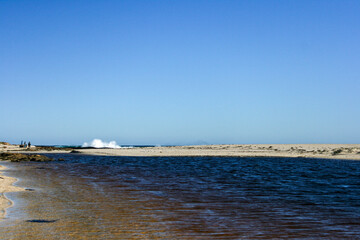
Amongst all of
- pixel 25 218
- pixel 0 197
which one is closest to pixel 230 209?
pixel 25 218

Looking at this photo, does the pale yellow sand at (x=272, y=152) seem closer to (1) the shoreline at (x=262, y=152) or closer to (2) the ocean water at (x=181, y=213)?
(1) the shoreline at (x=262, y=152)

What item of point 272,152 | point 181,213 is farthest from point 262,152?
point 181,213

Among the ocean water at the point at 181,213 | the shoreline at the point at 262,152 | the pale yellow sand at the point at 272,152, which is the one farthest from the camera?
the shoreline at the point at 262,152

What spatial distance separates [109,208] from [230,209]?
4500mm

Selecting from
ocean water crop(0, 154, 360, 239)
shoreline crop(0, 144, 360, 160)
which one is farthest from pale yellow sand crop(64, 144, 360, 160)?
ocean water crop(0, 154, 360, 239)

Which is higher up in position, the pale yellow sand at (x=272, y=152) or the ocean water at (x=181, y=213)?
the pale yellow sand at (x=272, y=152)

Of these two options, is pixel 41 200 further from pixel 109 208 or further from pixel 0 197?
pixel 109 208

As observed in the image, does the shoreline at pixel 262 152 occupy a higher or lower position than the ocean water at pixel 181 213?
higher

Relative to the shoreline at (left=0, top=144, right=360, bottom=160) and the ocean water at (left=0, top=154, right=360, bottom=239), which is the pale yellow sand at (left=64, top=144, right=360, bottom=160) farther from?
the ocean water at (left=0, top=154, right=360, bottom=239)

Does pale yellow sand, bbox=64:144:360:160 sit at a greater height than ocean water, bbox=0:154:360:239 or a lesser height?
greater

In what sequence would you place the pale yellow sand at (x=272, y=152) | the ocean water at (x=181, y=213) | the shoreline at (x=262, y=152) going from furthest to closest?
the shoreline at (x=262, y=152) → the pale yellow sand at (x=272, y=152) → the ocean water at (x=181, y=213)

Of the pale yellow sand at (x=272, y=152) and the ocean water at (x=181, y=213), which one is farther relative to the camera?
the pale yellow sand at (x=272, y=152)

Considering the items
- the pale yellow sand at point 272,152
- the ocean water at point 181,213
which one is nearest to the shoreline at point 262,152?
the pale yellow sand at point 272,152

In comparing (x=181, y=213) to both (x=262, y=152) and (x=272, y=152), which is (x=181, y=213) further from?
(x=272, y=152)
